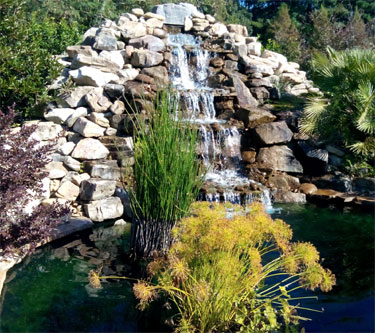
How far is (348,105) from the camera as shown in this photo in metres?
9.70

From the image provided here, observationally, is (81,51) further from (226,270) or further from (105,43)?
(226,270)

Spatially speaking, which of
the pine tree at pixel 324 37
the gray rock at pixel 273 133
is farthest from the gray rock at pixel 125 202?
the pine tree at pixel 324 37

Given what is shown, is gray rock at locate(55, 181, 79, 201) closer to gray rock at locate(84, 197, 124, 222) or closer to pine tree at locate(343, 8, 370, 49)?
gray rock at locate(84, 197, 124, 222)

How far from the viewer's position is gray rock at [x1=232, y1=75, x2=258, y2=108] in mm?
11038

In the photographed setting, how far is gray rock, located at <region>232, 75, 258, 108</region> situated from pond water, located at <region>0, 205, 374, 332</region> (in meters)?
4.95

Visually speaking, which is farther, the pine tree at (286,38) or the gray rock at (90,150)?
the pine tree at (286,38)

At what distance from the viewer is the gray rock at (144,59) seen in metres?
11.0

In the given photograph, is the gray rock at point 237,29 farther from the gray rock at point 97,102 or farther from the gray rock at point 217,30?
the gray rock at point 97,102

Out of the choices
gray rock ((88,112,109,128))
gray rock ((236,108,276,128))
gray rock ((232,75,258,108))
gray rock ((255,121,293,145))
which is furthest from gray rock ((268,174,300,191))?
gray rock ((88,112,109,128))

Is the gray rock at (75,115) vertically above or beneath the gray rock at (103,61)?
beneath

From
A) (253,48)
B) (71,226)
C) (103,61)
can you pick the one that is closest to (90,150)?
(71,226)

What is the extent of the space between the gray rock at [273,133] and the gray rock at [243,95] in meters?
1.46

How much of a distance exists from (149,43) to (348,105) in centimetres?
529

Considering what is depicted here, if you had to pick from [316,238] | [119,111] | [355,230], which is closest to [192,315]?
[316,238]
